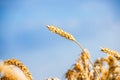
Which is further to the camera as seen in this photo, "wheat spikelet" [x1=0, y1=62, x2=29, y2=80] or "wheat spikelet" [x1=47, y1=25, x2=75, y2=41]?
"wheat spikelet" [x1=47, y1=25, x2=75, y2=41]

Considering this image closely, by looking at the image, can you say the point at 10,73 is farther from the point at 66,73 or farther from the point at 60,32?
the point at 66,73

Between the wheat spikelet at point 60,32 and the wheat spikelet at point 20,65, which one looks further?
the wheat spikelet at point 60,32

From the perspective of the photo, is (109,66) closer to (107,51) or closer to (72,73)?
(107,51)

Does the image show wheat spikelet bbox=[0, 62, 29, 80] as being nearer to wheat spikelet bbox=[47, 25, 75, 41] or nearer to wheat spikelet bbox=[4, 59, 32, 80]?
wheat spikelet bbox=[4, 59, 32, 80]

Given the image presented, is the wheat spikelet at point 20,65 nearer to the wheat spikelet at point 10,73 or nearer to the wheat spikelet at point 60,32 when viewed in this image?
the wheat spikelet at point 10,73

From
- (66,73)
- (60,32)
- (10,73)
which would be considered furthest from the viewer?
(66,73)

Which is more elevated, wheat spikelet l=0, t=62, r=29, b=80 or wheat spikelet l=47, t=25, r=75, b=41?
wheat spikelet l=47, t=25, r=75, b=41

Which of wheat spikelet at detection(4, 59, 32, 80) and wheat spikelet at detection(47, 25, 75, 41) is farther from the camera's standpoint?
wheat spikelet at detection(47, 25, 75, 41)

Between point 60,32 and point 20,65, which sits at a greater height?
point 60,32

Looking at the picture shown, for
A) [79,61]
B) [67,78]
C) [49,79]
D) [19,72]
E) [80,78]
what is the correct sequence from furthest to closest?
[79,61], [67,78], [80,78], [49,79], [19,72]

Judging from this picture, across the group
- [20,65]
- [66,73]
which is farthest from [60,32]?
[66,73]

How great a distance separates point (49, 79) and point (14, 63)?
2.75m

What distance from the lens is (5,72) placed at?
397 centimetres

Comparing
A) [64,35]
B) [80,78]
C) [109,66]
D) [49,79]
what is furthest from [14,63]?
[80,78]
